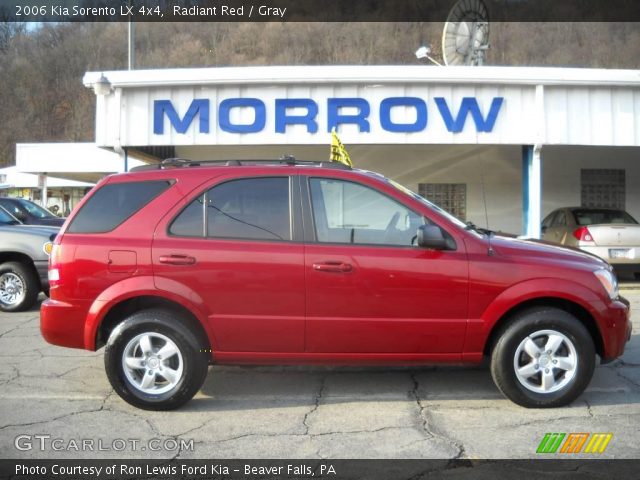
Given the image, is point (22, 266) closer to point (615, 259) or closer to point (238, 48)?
point (615, 259)

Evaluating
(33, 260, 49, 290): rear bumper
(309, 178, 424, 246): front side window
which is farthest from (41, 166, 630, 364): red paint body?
(33, 260, 49, 290): rear bumper

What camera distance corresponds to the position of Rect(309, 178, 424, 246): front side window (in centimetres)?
443

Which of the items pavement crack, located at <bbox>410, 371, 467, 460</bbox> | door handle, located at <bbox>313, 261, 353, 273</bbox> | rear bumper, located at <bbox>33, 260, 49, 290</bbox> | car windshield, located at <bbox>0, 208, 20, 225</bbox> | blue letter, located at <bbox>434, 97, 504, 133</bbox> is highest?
blue letter, located at <bbox>434, 97, 504, 133</bbox>

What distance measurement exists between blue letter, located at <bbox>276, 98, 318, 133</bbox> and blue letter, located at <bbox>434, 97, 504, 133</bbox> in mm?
2355

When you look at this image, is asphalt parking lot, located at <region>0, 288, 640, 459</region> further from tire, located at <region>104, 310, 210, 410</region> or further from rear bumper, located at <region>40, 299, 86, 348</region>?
rear bumper, located at <region>40, 299, 86, 348</region>

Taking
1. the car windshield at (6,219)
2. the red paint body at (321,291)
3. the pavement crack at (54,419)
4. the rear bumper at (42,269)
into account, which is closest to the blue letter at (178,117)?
the car windshield at (6,219)

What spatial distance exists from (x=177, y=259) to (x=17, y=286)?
553cm

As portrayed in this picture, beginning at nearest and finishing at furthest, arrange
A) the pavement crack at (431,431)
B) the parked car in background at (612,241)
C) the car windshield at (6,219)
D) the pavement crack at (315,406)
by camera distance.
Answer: the pavement crack at (431,431), the pavement crack at (315,406), the car windshield at (6,219), the parked car in background at (612,241)

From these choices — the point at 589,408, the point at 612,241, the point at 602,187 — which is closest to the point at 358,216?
the point at 589,408

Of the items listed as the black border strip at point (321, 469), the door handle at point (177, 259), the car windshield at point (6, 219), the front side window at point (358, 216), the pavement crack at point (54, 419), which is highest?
the car windshield at point (6, 219)

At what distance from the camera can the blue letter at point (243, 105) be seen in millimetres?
11289

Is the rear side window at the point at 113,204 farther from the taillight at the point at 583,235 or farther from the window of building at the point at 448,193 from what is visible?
the window of building at the point at 448,193

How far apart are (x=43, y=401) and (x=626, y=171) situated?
15208mm

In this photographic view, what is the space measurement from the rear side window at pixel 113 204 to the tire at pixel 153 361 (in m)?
0.76
